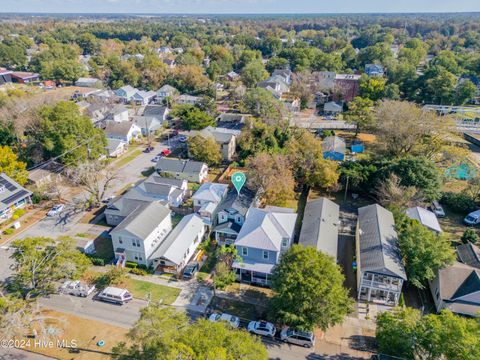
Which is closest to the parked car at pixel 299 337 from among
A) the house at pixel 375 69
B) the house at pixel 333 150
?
the house at pixel 333 150

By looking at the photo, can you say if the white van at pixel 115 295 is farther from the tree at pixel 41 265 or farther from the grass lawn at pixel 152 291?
the tree at pixel 41 265

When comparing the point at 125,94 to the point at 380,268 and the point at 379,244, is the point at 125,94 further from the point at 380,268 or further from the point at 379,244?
the point at 380,268

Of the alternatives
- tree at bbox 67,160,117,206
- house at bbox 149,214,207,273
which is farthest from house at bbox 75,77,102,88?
house at bbox 149,214,207,273

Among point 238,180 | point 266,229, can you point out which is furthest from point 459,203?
point 238,180

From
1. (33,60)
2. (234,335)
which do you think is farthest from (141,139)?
(33,60)

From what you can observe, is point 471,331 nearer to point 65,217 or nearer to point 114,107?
point 65,217

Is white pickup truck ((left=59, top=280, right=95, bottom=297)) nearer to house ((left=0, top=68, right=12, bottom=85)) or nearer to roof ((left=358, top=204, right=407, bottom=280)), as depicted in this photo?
roof ((left=358, top=204, right=407, bottom=280))
